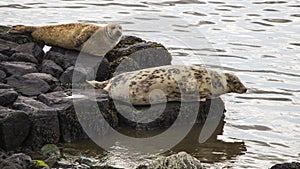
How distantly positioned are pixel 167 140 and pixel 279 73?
345cm

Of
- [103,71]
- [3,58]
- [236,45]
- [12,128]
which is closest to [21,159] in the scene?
[12,128]

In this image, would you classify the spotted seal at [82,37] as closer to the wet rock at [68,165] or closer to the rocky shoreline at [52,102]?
the rocky shoreline at [52,102]

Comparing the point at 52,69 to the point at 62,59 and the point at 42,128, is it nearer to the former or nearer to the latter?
the point at 62,59

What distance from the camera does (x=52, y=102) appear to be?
336 inches

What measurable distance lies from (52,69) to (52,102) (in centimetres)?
149

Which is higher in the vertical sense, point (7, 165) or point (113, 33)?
point (113, 33)

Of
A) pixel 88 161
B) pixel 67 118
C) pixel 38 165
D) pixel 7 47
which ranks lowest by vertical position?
pixel 88 161

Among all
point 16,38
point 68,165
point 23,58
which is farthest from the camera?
point 16,38

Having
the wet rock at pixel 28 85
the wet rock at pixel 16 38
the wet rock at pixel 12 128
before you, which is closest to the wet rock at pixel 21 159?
the wet rock at pixel 12 128

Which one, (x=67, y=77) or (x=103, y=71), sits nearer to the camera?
(x=67, y=77)

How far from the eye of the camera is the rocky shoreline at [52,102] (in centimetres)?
772

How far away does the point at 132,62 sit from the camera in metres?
10.4

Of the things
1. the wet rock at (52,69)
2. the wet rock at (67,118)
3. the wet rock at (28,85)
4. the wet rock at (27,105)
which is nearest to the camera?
the wet rock at (27,105)

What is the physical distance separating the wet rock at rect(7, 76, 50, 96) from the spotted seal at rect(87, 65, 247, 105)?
73cm
